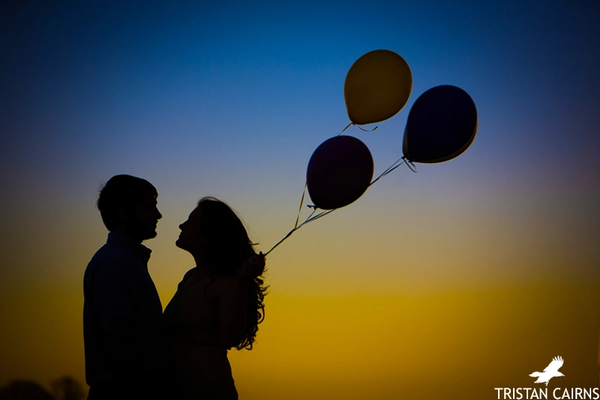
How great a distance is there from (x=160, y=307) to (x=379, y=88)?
1.22 metres

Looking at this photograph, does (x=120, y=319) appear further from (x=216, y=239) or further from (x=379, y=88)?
(x=379, y=88)

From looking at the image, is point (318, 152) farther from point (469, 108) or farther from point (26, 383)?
point (26, 383)

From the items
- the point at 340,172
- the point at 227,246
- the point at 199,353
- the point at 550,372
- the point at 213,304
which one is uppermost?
the point at 550,372

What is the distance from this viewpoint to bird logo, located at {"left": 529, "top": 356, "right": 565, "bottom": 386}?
360 centimetres

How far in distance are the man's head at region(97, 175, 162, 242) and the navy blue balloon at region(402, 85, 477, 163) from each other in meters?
0.98

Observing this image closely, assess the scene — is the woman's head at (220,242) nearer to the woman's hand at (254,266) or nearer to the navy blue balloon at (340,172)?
the woman's hand at (254,266)

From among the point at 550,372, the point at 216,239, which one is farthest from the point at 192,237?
the point at 550,372

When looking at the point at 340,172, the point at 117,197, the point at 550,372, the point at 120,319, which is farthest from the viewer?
the point at 550,372

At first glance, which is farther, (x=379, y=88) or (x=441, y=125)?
(x=379, y=88)

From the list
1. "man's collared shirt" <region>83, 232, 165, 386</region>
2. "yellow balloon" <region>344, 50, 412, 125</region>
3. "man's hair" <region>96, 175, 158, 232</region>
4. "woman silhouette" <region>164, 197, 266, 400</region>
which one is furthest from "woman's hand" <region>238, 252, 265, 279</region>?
"yellow balloon" <region>344, 50, 412, 125</region>

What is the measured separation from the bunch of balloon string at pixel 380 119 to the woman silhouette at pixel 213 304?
0.49 feet

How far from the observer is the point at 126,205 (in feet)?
4.19

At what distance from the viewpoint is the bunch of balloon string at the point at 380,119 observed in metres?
1.53

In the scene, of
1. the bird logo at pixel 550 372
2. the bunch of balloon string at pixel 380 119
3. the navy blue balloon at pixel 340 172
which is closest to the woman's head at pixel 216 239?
the bunch of balloon string at pixel 380 119
